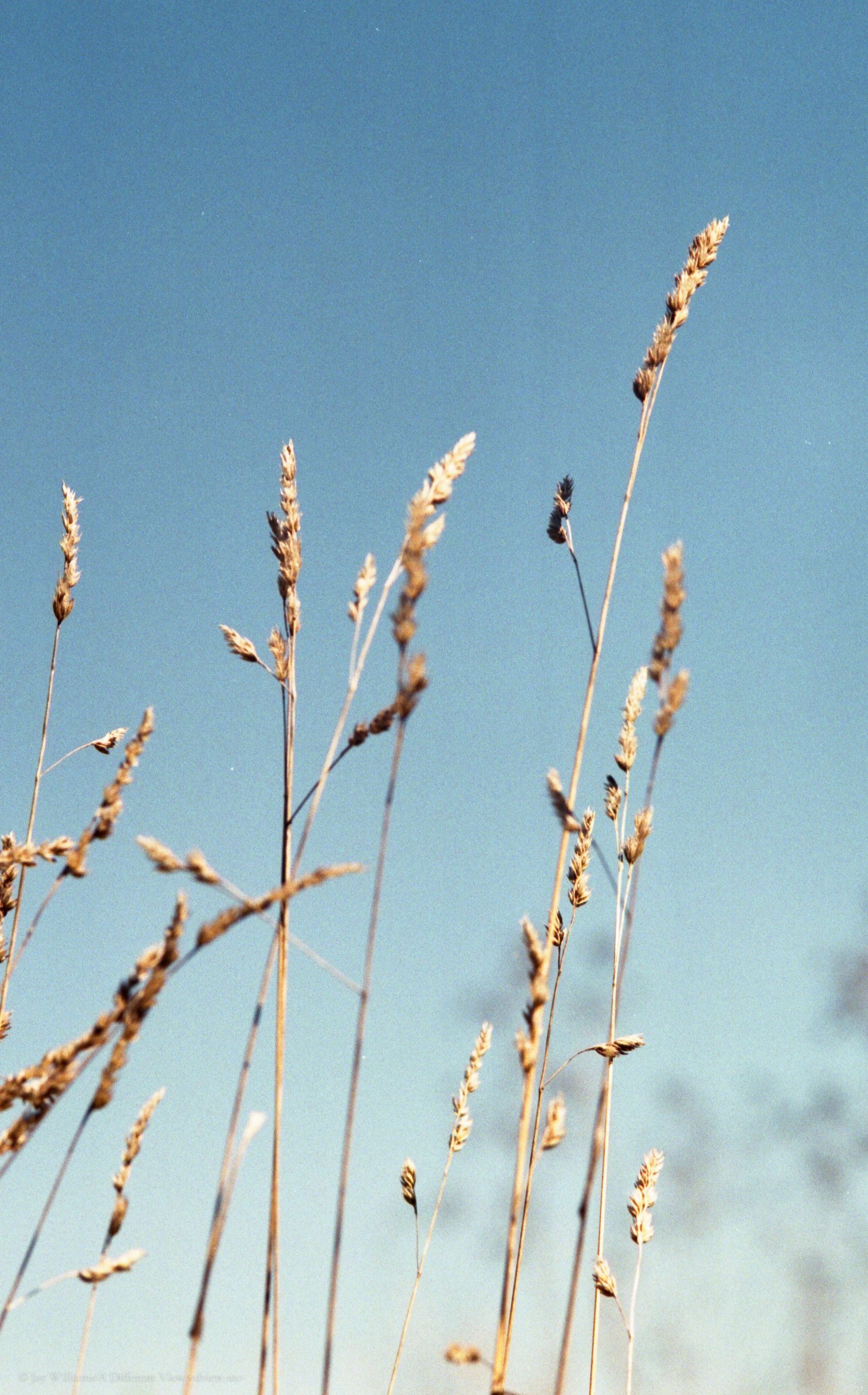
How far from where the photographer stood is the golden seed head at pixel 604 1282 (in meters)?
2.34

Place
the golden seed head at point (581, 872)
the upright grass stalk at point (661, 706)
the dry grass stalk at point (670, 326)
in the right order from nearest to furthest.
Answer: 1. the upright grass stalk at point (661, 706)
2. the dry grass stalk at point (670, 326)
3. the golden seed head at point (581, 872)

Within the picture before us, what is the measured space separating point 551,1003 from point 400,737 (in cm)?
118

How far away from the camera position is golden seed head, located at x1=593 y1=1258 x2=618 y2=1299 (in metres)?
2.34

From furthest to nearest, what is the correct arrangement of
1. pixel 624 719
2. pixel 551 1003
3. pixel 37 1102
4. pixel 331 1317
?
pixel 551 1003 < pixel 624 719 < pixel 37 1102 < pixel 331 1317

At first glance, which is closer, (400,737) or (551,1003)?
(400,737)

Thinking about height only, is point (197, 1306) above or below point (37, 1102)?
below

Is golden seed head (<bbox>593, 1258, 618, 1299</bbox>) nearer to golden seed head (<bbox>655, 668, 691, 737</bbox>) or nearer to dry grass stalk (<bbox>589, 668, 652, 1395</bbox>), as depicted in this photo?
dry grass stalk (<bbox>589, 668, 652, 1395</bbox>)

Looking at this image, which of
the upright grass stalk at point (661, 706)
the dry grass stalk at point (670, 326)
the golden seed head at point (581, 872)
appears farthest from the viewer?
the golden seed head at point (581, 872)

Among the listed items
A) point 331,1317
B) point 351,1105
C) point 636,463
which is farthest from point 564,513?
point 331,1317

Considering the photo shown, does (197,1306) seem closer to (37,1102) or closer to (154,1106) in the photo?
(37,1102)

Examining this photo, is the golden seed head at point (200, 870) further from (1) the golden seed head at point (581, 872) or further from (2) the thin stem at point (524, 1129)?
(1) the golden seed head at point (581, 872)

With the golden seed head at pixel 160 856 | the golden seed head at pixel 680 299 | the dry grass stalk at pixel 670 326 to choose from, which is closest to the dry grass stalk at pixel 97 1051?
the golden seed head at pixel 160 856

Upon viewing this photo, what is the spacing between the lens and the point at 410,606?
1390 mm

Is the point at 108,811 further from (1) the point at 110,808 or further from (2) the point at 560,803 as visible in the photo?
(2) the point at 560,803
